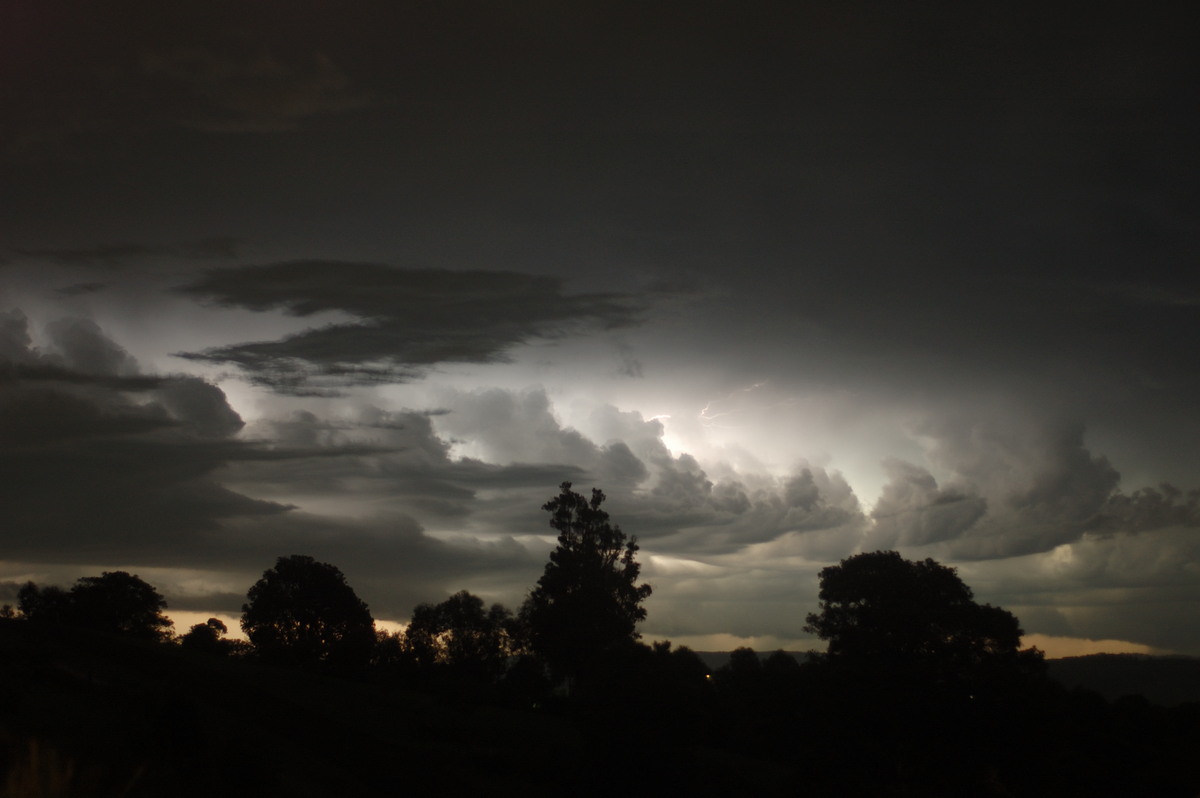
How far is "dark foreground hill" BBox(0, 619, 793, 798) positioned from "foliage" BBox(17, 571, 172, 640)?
6067cm

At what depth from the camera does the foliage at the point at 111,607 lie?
101 metres

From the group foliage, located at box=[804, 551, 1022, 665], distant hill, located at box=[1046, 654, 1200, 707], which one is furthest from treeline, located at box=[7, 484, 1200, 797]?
distant hill, located at box=[1046, 654, 1200, 707]

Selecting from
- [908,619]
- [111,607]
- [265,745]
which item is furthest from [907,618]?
[111,607]

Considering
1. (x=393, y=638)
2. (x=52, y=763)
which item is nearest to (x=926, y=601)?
(x=52, y=763)

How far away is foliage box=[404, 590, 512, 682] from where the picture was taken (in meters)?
95.8

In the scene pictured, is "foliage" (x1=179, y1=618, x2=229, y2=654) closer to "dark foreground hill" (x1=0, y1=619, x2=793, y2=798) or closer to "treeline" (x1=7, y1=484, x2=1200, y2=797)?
"treeline" (x1=7, y1=484, x2=1200, y2=797)

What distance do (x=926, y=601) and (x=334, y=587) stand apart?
65956 mm

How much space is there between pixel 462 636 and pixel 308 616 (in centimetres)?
1808

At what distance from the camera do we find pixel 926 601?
61750 mm

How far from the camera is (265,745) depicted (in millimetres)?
25969

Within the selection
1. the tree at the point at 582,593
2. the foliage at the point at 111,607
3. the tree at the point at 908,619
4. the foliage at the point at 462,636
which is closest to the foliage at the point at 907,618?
the tree at the point at 908,619

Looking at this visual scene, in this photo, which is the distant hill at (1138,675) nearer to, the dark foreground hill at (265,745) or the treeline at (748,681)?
the treeline at (748,681)

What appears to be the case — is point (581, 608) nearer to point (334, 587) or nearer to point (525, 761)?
point (525, 761)

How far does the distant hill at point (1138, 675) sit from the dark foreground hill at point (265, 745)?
5749 cm
